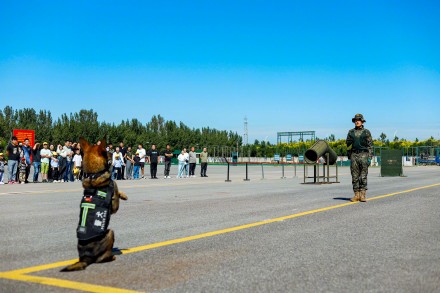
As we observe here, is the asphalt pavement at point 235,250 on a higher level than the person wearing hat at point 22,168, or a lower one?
lower

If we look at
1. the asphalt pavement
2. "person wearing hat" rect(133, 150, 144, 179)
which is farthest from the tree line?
the asphalt pavement

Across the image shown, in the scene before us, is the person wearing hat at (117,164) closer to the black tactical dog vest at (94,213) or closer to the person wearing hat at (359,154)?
the person wearing hat at (359,154)

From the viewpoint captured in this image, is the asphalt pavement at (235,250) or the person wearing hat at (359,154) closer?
the asphalt pavement at (235,250)

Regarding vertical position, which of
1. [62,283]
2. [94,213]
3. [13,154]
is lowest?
[62,283]

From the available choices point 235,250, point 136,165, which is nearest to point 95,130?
point 136,165

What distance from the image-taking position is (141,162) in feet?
85.9

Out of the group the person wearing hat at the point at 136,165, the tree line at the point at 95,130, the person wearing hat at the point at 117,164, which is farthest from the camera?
the tree line at the point at 95,130

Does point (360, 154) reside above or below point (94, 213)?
above

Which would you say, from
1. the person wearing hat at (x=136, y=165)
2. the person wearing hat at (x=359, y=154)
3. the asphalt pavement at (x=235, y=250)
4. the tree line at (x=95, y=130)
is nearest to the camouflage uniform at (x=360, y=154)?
the person wearing hat at (x=359, y=154)

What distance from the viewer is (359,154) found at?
12680 mm

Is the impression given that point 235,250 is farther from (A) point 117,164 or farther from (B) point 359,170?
(A) point 117,164

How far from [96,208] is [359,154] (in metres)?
8.79

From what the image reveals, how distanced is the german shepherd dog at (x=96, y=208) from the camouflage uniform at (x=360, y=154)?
8.23 meters

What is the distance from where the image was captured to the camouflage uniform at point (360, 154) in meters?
12.4
